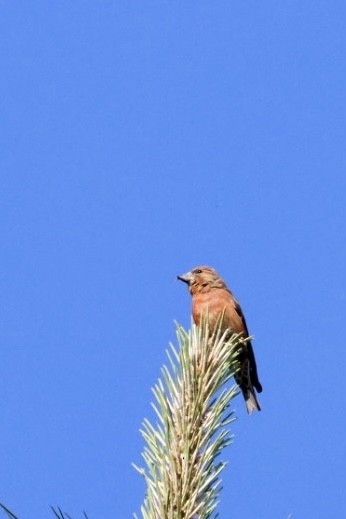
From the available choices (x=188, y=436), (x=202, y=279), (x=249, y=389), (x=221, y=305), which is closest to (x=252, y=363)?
(x=249, y=389)

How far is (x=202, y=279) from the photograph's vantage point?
931cm

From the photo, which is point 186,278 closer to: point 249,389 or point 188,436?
point 249,389

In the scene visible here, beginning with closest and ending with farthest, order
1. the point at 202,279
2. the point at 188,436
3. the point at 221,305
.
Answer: the point at 188,436 → the point at 221,305 → the point at 202,279

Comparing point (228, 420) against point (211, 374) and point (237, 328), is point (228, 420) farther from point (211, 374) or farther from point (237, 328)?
point (237, 328)

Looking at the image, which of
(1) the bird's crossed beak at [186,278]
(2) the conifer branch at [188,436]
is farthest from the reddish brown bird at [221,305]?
(2) the conifer branch at [188,436]

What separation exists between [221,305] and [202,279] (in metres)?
0.50

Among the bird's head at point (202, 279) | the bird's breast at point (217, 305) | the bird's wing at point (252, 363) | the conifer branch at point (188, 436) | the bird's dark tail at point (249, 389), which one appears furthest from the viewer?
the bird's head at point (202, 279)

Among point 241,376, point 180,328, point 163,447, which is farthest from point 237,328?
point 163,447

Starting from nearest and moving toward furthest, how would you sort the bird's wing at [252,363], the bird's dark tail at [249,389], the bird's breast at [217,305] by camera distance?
1. the bird's breast at [217,305]
2. the bird's dark tail at [249,389]
3. the bird's wing at [252,363]

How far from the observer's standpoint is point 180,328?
3387mm

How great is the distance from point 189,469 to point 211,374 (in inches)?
19.9

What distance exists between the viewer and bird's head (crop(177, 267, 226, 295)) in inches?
363

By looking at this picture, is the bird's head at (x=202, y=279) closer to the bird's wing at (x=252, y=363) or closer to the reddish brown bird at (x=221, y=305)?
the reddish brown bird at (x=221, y=305)

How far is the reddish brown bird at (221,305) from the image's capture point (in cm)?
873
